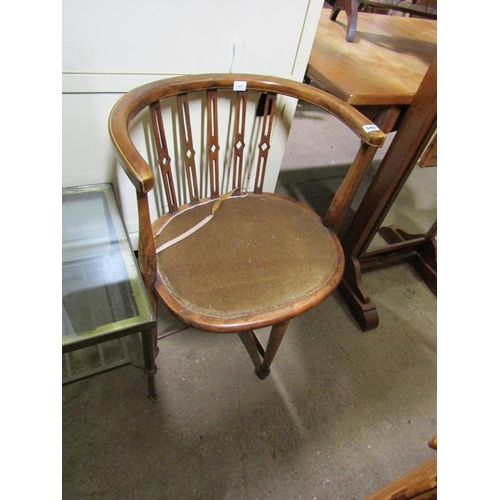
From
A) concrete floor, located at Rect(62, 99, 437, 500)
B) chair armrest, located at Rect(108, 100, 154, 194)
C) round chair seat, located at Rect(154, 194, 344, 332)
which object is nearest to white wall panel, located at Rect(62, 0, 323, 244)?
chair armrest, located at Rect(108, 100, 154, 194)

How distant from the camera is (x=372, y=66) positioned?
1.03 m

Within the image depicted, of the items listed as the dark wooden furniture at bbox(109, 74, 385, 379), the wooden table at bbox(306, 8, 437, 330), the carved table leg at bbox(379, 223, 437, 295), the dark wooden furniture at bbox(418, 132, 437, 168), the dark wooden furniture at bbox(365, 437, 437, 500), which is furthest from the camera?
the carved table leg at bbox(379, 223, 437, 295)

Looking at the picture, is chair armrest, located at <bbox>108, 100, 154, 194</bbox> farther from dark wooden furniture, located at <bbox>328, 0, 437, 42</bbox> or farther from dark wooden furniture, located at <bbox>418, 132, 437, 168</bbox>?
dark wooden furniture, located at <bbox>418, 132, 437, 168</bbox>

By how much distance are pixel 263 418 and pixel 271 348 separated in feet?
0.74

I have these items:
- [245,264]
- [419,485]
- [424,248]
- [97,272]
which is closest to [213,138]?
[245,264]

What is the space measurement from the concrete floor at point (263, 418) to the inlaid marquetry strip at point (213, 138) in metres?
0.54

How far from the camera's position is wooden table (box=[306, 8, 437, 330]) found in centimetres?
92

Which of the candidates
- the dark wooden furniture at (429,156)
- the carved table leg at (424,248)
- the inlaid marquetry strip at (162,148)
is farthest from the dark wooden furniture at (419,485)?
the carved table leg at (424,248)

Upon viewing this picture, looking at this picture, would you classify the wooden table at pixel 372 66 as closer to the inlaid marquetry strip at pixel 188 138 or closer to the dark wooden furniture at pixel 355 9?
the dark wooden furniture at pixel 355 9

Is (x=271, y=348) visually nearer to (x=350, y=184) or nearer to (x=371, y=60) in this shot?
(x=350, y=184)

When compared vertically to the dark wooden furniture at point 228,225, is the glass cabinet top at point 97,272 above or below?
below

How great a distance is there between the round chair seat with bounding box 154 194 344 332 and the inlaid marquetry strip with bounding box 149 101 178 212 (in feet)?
0.17

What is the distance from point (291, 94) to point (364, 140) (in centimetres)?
24

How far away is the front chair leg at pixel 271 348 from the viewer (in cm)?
92
